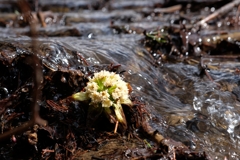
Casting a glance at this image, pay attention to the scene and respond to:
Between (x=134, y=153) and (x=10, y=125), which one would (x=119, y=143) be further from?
(x=10, y=125)

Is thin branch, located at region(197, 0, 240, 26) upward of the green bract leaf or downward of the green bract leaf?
upward

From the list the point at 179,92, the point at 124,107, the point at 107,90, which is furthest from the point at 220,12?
the point at 107,90

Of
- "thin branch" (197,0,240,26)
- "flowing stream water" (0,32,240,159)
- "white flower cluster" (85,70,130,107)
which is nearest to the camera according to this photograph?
"white flower cluster" (85,70,130,107)

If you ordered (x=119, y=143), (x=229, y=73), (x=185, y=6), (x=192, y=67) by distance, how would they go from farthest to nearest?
(x=185, y=6) → (x=192, y=67) → (x=229, y=73) → (x=119, y=143)

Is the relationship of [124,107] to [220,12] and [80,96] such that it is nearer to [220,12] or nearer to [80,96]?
[80,96]

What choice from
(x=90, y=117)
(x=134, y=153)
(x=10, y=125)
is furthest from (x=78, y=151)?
(x=10, y=125)

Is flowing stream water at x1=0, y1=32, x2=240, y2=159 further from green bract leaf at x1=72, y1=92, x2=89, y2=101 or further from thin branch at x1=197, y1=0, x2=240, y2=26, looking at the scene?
thin branch at x1=197, y1=0, x2=240, y2=26

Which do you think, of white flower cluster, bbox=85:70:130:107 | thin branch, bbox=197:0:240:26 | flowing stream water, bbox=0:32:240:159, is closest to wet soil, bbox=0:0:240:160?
flowing stream water, bbox=0:32:240:159

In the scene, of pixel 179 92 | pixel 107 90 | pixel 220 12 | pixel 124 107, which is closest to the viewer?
pixel 107 90
